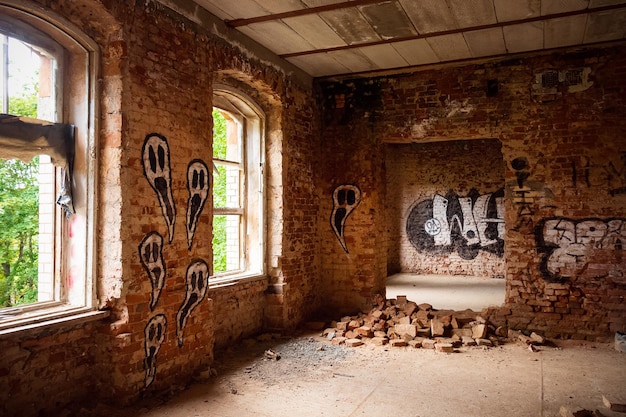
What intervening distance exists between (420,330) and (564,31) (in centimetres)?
379

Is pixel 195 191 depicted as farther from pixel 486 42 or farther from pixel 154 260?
pixel 486 42

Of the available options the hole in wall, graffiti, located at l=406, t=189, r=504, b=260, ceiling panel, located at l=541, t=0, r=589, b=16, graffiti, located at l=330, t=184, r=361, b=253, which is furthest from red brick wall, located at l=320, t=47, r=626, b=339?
graffiti, located at l=406, t=189, r=504, b=260

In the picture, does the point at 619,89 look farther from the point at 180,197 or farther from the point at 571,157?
the point at 180,197

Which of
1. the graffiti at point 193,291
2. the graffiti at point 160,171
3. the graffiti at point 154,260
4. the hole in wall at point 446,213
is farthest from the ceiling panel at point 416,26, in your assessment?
the hole in wall at point 446,213

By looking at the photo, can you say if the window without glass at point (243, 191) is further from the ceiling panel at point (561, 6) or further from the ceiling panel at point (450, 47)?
the ceiling panel at point (561, 6)

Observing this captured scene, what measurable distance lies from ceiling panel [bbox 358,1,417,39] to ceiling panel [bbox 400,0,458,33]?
71 millimetres

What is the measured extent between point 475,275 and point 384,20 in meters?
8.15

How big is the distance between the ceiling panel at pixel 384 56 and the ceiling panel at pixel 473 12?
1.00 m

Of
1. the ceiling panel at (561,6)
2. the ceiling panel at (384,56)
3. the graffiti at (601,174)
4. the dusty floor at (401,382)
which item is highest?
the ceiling panel at (384,56)

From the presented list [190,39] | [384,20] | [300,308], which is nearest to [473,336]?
[300,308]

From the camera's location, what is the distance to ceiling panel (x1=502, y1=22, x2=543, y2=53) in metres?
5.02

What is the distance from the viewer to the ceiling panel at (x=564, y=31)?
4.86m

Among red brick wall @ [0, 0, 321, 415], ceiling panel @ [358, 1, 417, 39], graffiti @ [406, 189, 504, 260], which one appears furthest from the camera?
graffiti @ [406, 189, 504, 260]

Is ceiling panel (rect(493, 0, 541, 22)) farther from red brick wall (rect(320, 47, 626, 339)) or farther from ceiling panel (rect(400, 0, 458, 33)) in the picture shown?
red brick wall (rect(320, 47, 626, 339))
